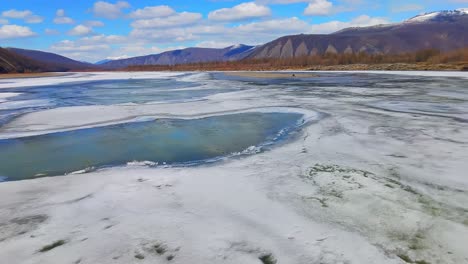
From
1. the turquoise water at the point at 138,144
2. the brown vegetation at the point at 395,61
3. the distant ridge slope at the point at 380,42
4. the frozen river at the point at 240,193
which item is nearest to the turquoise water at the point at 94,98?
the turquoise water at the point at 138,144

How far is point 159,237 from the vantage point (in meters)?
3.53

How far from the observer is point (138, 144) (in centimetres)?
762

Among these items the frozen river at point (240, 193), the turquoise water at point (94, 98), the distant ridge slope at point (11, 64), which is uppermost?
the distant ridge slope at point (11, 64)

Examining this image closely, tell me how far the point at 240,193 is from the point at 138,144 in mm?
3674

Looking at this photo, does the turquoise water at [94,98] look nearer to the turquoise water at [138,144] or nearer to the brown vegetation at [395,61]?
the turquoise water at [138,144]

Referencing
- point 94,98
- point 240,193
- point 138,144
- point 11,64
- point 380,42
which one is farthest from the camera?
point 380,42

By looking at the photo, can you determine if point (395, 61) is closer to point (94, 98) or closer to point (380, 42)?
point (94, 98)

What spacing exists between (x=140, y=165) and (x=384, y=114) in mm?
7382

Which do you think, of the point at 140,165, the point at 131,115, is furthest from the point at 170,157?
the point at 131,115

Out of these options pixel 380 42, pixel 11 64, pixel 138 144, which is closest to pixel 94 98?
pixel 138 144

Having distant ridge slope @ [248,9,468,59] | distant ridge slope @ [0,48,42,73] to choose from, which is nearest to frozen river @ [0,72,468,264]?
distant ridge slope @ [0,48,42,73]

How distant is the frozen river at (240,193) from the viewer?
3279 mm

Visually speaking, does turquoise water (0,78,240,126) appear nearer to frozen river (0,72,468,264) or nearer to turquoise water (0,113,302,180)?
turquoise water (0,113,302,180)

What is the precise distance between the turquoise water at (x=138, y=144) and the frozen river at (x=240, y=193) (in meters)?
0.04
